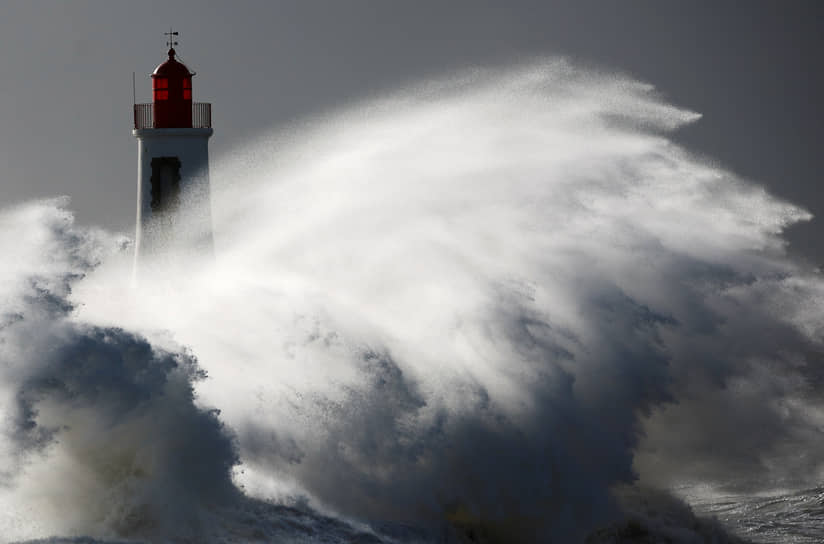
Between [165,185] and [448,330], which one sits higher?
[165,185]

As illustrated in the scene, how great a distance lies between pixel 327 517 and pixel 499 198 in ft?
37.4

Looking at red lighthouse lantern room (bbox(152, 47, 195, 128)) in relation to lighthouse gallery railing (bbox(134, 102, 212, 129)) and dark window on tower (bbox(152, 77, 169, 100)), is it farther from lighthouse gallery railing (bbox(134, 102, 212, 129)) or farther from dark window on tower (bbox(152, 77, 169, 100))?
lighthouse gallery railing (bbox(134, 102, 212, 129))

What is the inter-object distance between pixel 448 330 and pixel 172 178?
20.8 ft

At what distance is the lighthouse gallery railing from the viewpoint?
30.2m

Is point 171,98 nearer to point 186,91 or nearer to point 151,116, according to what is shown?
point 186,91

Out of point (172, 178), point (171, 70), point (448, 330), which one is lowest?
point (448, 330)

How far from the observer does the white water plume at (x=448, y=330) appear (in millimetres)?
24734

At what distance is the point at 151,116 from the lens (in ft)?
99.0

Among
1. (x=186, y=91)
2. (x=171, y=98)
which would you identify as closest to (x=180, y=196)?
(x=171, y=98)

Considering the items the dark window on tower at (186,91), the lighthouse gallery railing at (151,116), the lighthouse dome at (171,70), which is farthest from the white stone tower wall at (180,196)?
the lighthouse dome at (171,70)

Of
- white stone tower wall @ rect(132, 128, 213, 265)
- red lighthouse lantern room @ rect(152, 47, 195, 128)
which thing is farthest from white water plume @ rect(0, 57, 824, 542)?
red lighthouse lantern room @ rect(152, 47, 195, 128)

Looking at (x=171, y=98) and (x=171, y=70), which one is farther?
(x=171, y=70)

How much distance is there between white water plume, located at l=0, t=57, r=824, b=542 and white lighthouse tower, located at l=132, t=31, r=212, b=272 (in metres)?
0.84

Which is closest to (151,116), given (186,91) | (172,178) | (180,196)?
(186,91)
